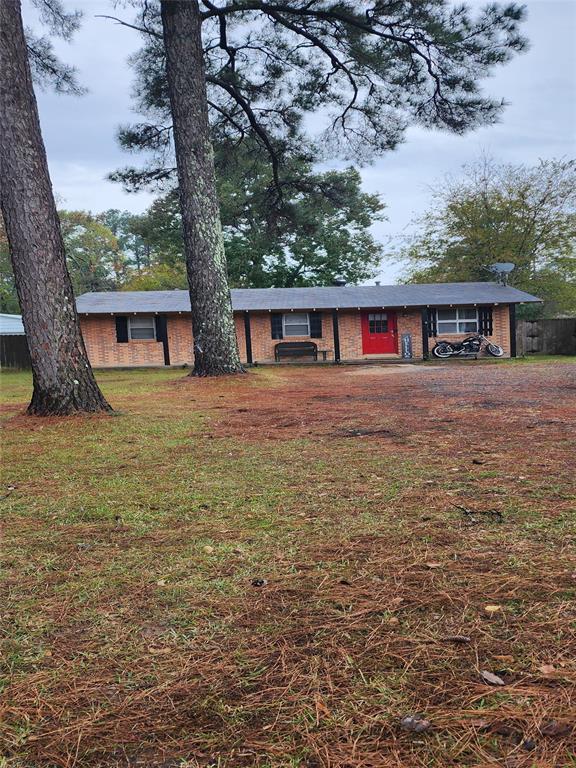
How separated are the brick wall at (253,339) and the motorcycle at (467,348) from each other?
0.75 meters

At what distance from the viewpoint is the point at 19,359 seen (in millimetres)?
19750

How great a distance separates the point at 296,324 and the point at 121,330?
7279 millimetres

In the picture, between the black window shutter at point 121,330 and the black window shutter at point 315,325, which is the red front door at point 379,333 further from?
the black window shutter at point 121,330

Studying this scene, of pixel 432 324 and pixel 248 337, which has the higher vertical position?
pixel 432 324

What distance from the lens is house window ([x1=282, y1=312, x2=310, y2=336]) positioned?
20922 mm

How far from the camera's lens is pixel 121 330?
20.7 meters

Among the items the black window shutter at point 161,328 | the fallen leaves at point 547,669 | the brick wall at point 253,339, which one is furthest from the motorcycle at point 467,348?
the fallen leaves at point 547,669

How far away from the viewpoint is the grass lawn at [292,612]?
110 centimetres

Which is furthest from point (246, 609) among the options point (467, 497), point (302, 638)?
point (467, 497)

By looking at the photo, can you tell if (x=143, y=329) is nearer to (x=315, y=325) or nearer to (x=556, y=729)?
(x=315, y=325)

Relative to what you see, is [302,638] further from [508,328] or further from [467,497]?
[508,328]

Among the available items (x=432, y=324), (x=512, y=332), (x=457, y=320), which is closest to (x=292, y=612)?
(x=432, y=324)

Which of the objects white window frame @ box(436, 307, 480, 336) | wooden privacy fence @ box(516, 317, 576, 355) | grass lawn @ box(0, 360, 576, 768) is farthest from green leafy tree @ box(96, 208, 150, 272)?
grass lawn @ box(0, 360, 576, 768)

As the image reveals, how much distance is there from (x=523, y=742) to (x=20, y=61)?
24.8ft
